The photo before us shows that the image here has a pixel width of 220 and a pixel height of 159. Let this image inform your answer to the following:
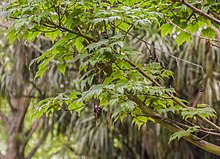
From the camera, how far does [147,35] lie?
281 centimetres

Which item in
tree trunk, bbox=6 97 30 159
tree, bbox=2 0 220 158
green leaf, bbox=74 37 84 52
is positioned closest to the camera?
tree, bbox=2 0 220 158

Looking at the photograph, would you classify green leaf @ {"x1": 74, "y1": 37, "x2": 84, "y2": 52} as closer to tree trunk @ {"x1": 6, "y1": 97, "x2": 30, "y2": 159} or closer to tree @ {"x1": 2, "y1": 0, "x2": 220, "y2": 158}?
tree @ {"x1": 2, "y1": 0, "x2": 220, "y2": 158}

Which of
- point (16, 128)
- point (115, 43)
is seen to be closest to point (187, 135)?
point (115, 43)

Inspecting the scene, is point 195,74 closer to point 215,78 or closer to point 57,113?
point 215,78

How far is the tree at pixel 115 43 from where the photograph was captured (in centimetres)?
94

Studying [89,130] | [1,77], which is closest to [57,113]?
[89,130]

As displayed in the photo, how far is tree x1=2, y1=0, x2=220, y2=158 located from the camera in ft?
3.09

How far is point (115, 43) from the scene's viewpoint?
940 mm

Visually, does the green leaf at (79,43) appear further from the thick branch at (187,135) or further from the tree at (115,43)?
the thick branch at (187,135)

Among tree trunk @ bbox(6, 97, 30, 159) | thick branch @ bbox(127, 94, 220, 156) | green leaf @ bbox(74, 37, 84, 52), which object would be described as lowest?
tree trunk @ bbox(6, 97, 30, 159)

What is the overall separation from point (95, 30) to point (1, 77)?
233 centimetres

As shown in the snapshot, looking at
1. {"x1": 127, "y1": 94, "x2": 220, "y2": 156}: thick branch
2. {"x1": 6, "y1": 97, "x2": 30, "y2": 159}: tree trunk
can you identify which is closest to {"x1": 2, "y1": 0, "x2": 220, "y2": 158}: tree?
{"x1": 127, "y1": 94, "x2": 220, "y2": 156}: thick branch

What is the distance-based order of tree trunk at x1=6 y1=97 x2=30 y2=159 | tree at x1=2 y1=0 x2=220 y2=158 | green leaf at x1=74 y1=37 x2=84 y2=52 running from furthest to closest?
tree trunk at x1=6 y1=97 x2=30 y2=159
green leaf at x1=74 y1=37 x2=84 y2=52
tree at x1=2 y1=0 x2=220 y2=158

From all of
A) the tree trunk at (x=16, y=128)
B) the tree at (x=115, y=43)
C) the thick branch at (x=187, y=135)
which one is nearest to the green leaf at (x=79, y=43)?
the tree at (x=115, y=43)
